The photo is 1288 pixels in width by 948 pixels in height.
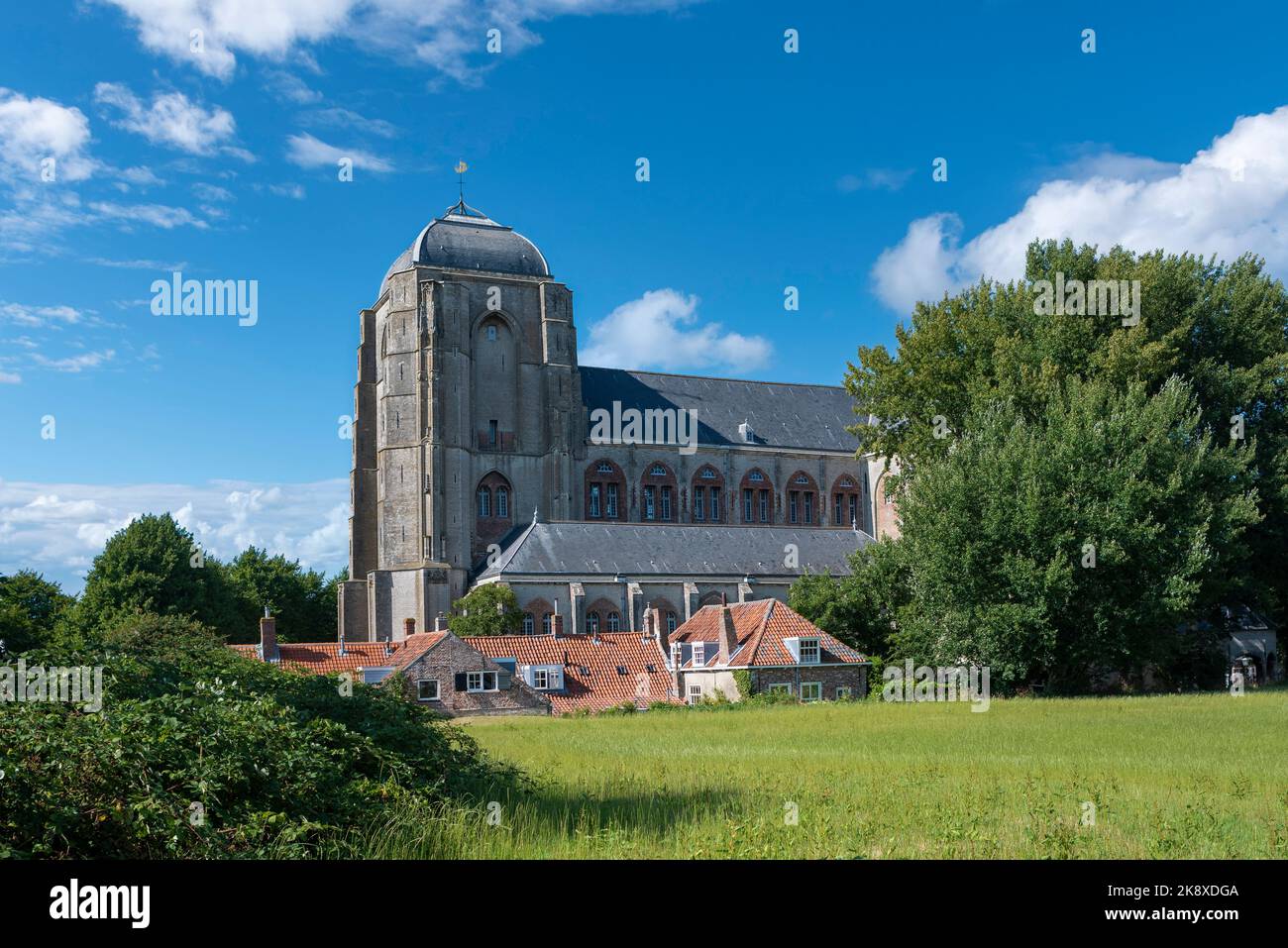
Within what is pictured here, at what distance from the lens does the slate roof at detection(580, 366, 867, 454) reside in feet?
253

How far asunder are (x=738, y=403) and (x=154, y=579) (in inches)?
1530

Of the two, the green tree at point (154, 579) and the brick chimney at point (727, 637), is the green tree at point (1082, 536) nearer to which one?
the brick chimney at point (727, 637)

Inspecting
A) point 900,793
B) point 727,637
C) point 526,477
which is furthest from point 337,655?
point 900,793

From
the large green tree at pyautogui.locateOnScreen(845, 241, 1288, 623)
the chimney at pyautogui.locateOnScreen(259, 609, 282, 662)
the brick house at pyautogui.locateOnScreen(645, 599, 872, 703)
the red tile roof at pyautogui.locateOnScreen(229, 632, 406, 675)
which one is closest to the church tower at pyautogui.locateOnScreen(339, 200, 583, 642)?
the red tile roof at pyautogui.locateOnScreen(229, 632, 406, 675)

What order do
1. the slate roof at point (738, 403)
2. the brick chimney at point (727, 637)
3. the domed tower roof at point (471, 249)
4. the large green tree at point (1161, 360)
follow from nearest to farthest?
the large green tree at point (1161, 360) → the brick chimney at point (727, 637) → the domed tower roof at point (471, 249) → the slate roof at point (738, 403)

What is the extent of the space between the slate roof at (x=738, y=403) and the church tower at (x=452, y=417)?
5718 mm

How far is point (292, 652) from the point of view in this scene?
162 feet

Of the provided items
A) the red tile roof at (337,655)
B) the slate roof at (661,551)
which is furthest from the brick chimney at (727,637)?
the slate roof at (661,551)

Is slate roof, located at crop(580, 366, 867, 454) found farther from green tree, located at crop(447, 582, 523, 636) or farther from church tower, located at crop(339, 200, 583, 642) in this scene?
green tree, located at crop(447, 582, 523, 636)

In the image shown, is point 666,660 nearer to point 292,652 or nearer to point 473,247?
point 292,652

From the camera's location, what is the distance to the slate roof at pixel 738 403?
77.2 m

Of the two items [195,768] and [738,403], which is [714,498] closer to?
[738,403]

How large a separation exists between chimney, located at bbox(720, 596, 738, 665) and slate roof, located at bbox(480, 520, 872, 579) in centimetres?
1508
